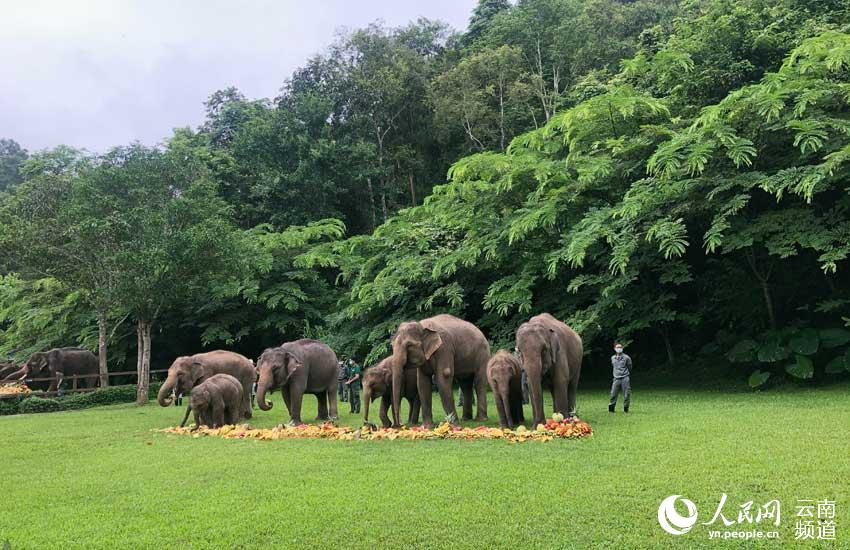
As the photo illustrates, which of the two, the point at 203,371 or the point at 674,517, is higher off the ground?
the point at 203,371

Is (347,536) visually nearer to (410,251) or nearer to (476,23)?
(410,251)

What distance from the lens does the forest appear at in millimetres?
15438

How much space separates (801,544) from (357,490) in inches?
170

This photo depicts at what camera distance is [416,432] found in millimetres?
10883

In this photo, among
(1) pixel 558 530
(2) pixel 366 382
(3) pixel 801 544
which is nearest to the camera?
(3) pixel 801 544

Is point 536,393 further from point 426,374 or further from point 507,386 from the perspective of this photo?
point 426,374

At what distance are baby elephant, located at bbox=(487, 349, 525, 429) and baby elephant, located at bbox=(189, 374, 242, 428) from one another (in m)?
5.76

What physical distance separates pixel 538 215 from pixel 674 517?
12788 millimetres

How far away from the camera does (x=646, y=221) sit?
1630cm

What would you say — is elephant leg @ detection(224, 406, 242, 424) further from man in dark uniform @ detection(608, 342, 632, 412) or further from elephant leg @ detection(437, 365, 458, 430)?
man in dark uniform @ detection(608, 342, 632, 412)

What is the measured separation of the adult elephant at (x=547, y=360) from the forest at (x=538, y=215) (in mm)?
4385

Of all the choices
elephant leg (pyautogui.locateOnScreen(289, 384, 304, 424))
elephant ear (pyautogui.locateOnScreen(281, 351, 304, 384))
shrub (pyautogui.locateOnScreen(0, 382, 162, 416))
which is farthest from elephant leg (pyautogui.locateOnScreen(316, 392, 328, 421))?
shrub (pyautogui.locateOnScreen(0, 382, 162, 416))

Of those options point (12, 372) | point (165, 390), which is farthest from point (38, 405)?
point (12, 372)

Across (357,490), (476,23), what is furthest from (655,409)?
(476,23)
